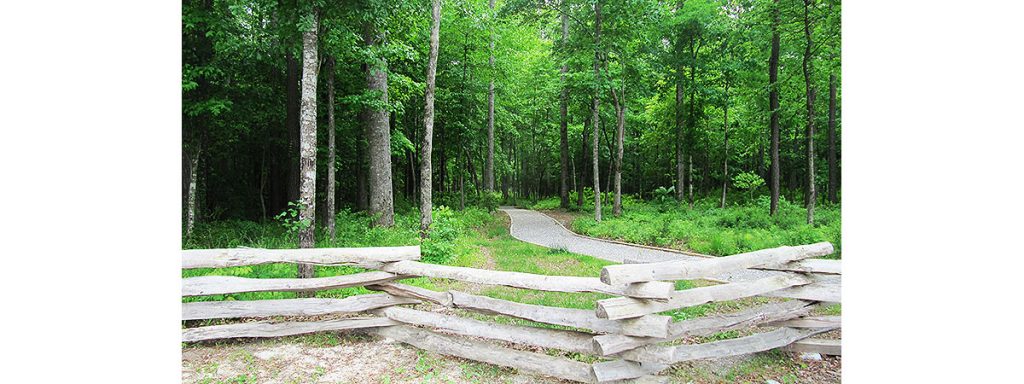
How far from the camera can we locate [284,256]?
380cm

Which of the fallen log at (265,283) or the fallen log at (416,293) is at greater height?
the fallen log at (265,283)

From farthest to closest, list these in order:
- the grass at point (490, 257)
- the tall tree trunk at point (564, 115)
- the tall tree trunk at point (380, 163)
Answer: the tall tree trunk at point (564, 115) < the tall tree trunk at point (380, 163) < the grass at point (490, 257)

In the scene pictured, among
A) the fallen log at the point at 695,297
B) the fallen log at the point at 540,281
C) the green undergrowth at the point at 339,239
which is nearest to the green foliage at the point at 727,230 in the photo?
the fallen log at the point at 695,297

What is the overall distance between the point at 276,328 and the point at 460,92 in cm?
1346

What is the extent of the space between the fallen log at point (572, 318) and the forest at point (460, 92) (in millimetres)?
2287

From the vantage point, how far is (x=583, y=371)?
3279 millimetres

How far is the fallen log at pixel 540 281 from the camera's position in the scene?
9.90ft

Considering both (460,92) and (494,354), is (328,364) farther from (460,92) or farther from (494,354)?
(460,92)

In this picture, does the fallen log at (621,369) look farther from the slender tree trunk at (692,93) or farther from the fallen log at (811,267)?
the slender tree trunk at (692,93)

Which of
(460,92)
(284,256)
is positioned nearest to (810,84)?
(460,92)

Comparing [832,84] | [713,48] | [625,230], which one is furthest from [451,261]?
[713,48]

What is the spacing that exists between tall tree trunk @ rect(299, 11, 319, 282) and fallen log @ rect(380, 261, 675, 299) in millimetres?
1422
